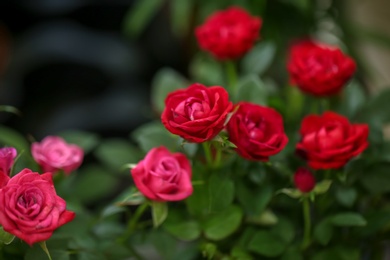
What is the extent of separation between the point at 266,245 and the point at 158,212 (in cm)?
11

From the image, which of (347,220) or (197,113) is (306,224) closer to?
(347,220)

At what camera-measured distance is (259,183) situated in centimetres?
62

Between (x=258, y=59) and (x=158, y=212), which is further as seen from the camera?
(x=258, y=59)

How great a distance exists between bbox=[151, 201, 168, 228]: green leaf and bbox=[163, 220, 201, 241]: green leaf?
4cm

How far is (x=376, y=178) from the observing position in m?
0.64

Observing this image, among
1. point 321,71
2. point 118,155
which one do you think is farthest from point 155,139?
point 321,71

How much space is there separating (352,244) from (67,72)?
0.87m

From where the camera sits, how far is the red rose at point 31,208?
484 millimetres

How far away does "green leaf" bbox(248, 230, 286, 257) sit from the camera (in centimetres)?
60

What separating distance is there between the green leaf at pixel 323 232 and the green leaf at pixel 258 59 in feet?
0.76

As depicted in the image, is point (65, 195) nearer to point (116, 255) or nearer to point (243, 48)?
point (116, 255)

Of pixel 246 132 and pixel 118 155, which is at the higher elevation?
pixel 246 132

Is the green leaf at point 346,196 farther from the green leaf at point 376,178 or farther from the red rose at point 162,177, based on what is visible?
the red rose at point 162,177

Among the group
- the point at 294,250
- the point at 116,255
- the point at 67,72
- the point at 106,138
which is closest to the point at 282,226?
the point at 294,250
